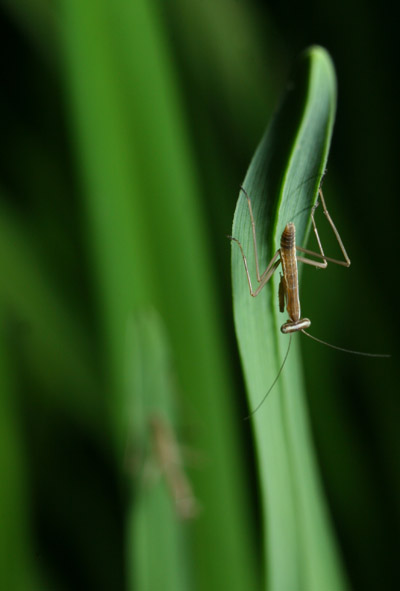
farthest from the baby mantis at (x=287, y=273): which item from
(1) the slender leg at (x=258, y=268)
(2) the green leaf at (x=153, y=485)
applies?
(2) the green leaf at (x=153, y=485)

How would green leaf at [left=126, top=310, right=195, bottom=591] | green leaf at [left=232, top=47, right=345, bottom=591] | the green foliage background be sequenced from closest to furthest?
green leaf at [left=232, top=47, right=345, bottom=591], green leaf at [left=126, top=310, right=195, bottom=591], the green foliage background

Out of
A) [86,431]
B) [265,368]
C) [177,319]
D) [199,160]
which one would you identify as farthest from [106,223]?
[265,368]

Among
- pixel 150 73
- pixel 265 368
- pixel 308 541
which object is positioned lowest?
pixel 308 541

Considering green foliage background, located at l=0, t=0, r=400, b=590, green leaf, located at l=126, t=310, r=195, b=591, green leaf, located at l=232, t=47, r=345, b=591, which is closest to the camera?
green leaf, located at l=232, t=47, r=345, b=591

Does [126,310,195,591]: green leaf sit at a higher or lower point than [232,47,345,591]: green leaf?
lower

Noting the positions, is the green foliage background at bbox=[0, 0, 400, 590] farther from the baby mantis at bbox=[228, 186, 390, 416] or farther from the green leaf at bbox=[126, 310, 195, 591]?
the baby mantis at bbox=[228, 186, 390, 416]

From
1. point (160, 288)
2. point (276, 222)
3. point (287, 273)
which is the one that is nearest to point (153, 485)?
point (160, 288)

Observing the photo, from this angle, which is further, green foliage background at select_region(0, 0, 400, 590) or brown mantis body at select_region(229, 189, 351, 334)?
green foliage background at select_region(0, 0, 400, 590)

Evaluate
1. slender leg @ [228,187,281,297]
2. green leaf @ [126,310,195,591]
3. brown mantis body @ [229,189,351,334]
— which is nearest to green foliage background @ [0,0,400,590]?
green leaf @ [126,310,195,591]

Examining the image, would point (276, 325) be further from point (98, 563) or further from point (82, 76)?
point (98, 563)

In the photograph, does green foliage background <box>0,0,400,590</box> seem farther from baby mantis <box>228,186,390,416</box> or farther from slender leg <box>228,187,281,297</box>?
slender leg <box>228,187,281,297</box>
